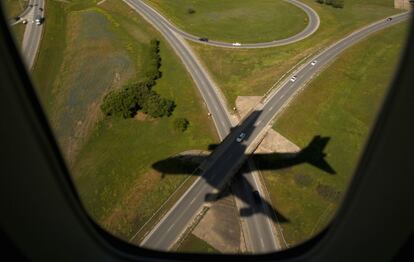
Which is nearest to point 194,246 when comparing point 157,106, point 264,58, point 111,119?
point 157,106

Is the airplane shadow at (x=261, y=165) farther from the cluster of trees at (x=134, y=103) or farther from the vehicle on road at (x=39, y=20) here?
the vehicle on road at (x=39, y=20)

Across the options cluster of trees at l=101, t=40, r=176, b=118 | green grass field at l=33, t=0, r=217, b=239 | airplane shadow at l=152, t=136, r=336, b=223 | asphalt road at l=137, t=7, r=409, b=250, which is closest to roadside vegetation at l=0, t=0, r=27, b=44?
green grass field at l=33, t=0, r=217, b=239

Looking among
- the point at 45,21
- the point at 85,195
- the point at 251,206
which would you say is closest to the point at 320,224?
the point at 251,206

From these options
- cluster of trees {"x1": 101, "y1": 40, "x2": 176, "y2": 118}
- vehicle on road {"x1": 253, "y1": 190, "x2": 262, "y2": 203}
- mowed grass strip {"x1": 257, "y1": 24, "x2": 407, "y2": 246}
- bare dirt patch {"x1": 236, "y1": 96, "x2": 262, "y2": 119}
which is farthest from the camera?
bare dirt patch {"x1": 236, "y1": 96, "x2": 262, "y2": 119}

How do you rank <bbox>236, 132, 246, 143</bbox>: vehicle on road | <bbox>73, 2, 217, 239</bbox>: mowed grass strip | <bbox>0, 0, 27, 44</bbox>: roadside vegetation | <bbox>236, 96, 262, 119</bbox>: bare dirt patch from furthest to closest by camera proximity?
<bbox>0, 0, 27, 44</bbox>: roadside vegetation → <bbox>236, 96, 262, 119</bbox>: bare dirt patch → <bbox>236, 132, 246, 143</bbox>: vehicle on road → <bbox>73, 2, 217, 239</bbox>: mowed grass strip

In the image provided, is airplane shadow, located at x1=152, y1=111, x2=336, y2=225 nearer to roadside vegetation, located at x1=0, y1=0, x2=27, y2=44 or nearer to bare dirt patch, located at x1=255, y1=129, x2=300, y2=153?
bare dirt patch, located at x1=255, y1=129, x2=300, y2=153

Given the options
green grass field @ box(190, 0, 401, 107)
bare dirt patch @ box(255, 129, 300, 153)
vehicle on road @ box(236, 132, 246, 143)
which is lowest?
bare dirt patch @ box(255, 129, 300, 153)
